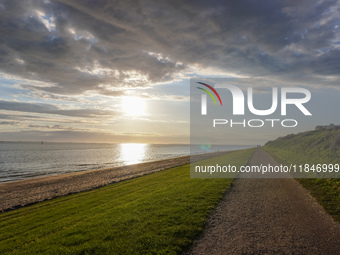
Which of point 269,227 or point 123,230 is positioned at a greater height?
point 269,227

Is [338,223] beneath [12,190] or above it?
above

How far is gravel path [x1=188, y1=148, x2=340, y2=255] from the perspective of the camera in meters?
7.91

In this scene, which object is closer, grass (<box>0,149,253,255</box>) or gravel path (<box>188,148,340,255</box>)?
gravel path (<box>188,148,340,255</box>)

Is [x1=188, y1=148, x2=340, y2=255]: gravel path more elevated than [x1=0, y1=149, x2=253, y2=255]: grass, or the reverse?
[x1=188, y1=148, x2=340, y2=255]: gravel path

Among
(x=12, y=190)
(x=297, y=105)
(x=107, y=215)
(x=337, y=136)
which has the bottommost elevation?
(x=12, y=190)

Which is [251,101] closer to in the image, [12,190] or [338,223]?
[338,223]

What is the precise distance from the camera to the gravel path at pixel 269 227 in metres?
7.91

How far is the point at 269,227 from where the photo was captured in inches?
385

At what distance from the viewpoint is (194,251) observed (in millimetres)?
7805

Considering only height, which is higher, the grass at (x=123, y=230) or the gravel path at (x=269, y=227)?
the gravel path at (x=269, y=227)

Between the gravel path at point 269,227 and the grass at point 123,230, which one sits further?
the grass at point 123,230

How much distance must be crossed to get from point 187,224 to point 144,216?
2.55 m

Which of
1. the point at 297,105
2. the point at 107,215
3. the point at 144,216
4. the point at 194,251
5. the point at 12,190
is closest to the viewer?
the point at 194,251

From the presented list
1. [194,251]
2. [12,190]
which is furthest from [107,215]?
[12,190]
